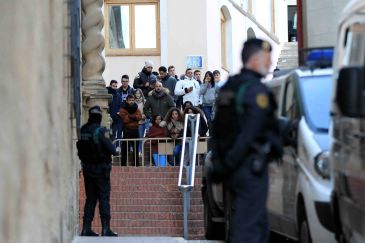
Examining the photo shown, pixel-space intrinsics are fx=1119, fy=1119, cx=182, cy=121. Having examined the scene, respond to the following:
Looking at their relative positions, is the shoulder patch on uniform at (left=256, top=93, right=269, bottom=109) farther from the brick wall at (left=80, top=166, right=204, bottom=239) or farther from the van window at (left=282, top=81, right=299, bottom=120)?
the brick wall at (left=80, top=166, right=204, bottom=239)

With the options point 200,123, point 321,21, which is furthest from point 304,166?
point 200,123

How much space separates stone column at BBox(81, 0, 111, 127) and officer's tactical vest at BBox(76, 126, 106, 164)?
17.9ft

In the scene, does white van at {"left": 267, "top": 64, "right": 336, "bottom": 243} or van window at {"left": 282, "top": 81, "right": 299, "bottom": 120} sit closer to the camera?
white van at {"left": 267, "top": 64, "right": 336, "bottom": 243}

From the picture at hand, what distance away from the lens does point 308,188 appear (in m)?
10.5

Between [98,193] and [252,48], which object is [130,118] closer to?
[98,193]

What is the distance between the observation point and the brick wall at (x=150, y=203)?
1936cm

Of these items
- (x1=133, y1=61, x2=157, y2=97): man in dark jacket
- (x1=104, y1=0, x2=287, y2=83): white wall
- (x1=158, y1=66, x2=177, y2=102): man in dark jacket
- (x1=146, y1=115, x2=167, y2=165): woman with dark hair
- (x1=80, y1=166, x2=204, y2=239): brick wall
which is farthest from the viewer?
(x1=104, y1=0, x2=287, y2=83): white wall

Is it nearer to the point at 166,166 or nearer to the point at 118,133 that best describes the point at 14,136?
the point at 166,166

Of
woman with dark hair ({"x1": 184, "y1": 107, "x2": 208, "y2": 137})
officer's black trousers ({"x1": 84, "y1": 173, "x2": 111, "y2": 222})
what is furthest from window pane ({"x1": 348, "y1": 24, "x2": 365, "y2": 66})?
woman with dark hair ({"x1": 184, "y1": 107, "x2": 208, "y2": 137})

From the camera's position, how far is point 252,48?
8422 mm

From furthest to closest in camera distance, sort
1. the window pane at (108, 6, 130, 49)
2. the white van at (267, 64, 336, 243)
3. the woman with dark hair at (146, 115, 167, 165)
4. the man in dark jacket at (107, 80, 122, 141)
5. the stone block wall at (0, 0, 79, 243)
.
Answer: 1. the window pane at (108, 6, 130, 49)
2. the man in dark jacket at (107, 80, 122, 141)
3. the woman with dark hair at (146, 115, 167, 165)
4. the white van at (267, 64, 336, 243)
5. the stone block wall at (0, 0, 79, 243)

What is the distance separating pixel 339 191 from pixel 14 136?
108 inches

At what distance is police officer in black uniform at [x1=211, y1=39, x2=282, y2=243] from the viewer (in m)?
8.23

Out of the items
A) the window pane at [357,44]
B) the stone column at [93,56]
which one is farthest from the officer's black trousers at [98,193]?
the window pane at [357,44]
